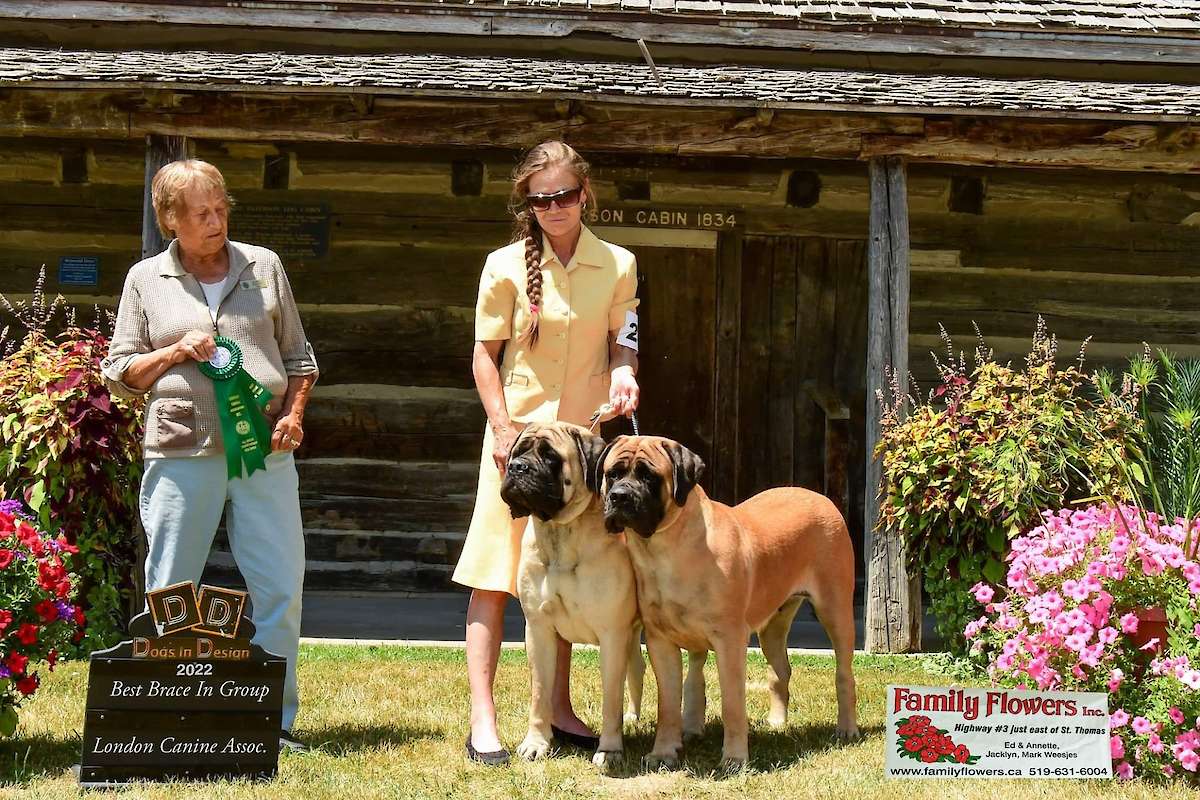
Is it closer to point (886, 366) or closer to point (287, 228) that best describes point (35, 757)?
point (886, 366)

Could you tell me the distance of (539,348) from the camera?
14.4 ft

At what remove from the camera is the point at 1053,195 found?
927cm

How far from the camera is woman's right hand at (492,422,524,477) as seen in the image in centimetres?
422

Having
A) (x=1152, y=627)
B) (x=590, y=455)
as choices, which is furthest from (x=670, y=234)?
(x=1152, y=627)

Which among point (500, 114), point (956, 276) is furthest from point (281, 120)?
point (956, 276)

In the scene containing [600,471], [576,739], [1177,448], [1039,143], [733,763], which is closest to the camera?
[600,471]

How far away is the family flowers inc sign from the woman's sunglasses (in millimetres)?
1873

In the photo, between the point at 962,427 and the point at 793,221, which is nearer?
the point at 962,427

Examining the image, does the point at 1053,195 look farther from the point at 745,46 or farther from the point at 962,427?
the point at 962,427

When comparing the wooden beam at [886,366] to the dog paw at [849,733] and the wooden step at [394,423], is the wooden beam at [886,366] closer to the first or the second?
the dog paw at [849,733]

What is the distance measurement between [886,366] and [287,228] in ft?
14.2

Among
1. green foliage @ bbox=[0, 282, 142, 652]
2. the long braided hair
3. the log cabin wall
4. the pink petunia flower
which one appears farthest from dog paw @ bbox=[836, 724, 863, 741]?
the log cabin wall

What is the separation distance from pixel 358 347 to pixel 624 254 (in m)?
4.91

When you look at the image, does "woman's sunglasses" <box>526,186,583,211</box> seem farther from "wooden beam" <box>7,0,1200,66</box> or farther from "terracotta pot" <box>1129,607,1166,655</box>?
"wooden beam" <box>7,0,1200,66</box>
